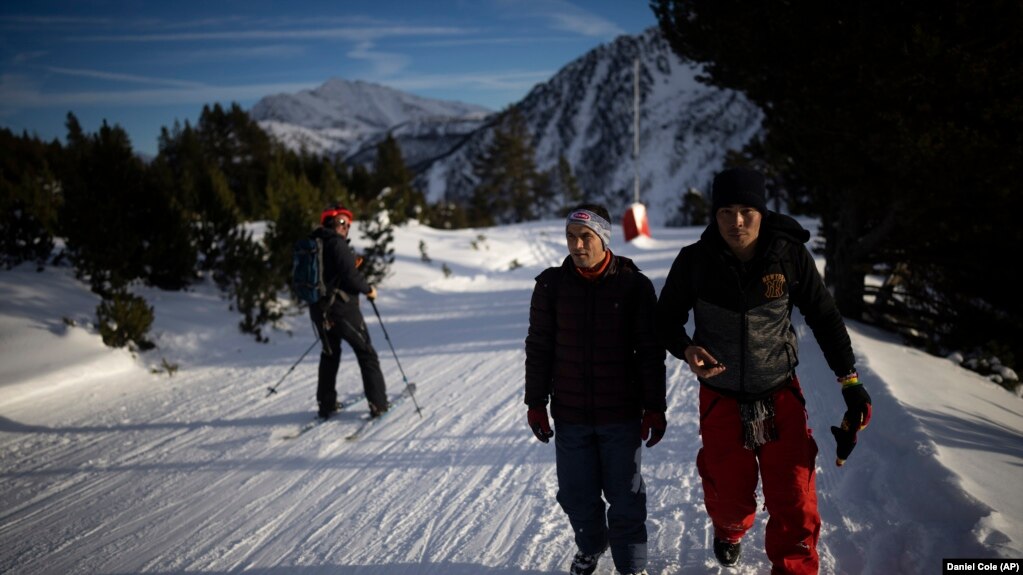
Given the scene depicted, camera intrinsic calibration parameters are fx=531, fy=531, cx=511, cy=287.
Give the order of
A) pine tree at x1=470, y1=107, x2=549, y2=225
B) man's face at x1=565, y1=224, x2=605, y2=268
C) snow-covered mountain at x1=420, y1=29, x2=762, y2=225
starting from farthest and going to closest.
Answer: snow-covered mountain at x1=420, y1=29, x2=762, y2=225 → pine tree at x1=470, y1=107, x2=549, y2=225 → man's face at x1=565, y1=224, x2=605, y2=268

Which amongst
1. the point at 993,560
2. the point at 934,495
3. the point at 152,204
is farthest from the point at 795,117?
the point at 152,204

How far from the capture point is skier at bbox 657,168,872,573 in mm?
2617

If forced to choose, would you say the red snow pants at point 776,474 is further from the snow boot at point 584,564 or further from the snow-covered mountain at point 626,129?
the snow-covered mountain at point 626,129

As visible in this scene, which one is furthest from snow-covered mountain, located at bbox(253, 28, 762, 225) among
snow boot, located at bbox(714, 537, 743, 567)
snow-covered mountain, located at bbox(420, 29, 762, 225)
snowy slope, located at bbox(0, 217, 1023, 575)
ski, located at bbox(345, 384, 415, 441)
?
snow boot, located at bbox(714, 537, 743, 567)

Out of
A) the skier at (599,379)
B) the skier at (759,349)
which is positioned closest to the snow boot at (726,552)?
the skier at (759,349)

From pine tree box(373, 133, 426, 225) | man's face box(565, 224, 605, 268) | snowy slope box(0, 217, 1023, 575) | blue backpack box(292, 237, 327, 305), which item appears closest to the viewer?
man's face box(565, 224, 605, 268)

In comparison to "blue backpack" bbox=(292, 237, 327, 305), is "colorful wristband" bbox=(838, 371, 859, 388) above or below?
below

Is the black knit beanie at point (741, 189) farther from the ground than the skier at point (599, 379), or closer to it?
farther from the ground

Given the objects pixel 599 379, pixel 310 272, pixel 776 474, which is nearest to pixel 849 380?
pixel 776 474

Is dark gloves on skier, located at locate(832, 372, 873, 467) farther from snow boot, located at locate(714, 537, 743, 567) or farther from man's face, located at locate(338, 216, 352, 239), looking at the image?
man's face, located at locate(338, 216, 352, 239)

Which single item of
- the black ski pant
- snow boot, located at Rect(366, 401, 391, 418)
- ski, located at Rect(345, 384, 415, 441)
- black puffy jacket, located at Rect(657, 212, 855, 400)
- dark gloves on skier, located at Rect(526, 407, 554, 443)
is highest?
black puffy jacket, located at Rect(657, 212, 855, 400)

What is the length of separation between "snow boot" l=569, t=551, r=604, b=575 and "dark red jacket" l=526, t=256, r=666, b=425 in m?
0.83

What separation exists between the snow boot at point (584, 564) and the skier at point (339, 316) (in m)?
3.25

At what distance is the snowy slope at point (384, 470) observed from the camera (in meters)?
3.27
